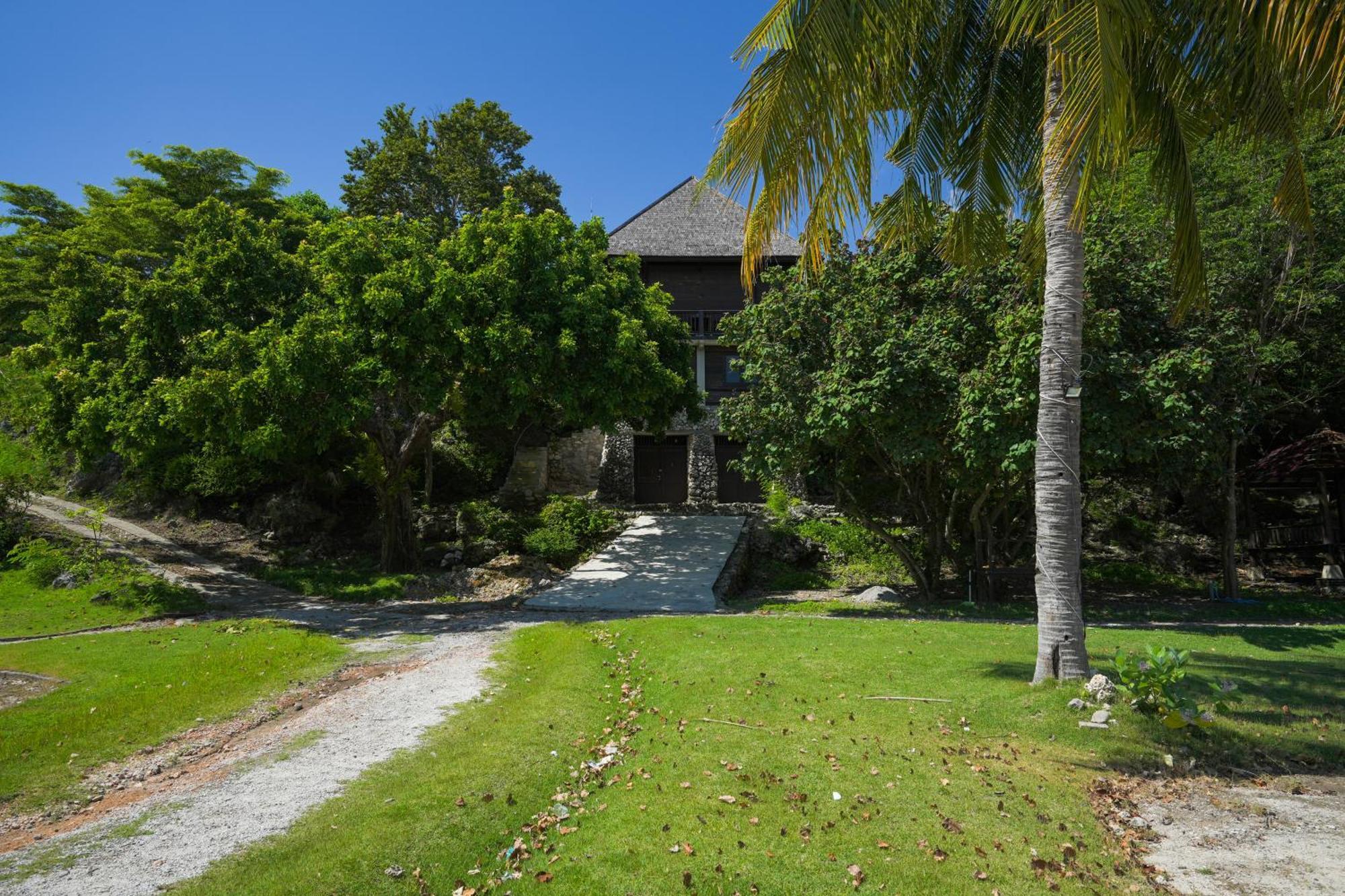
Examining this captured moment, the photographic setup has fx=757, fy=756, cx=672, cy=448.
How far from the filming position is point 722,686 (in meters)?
8.69

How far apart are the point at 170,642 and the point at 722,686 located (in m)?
9.49

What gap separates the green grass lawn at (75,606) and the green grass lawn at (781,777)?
984 cm

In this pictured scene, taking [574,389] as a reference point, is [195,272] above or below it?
above

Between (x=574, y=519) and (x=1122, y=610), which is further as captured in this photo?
(x=574, y=519)

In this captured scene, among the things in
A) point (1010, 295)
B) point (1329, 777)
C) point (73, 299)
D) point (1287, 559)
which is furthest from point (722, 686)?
point (1287, 559)

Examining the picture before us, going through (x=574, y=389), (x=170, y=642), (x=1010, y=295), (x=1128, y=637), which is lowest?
(x=170, y=642)

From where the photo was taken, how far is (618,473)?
2966cm

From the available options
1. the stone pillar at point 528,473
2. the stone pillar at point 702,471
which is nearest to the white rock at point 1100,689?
the stone pillar at point 702,471

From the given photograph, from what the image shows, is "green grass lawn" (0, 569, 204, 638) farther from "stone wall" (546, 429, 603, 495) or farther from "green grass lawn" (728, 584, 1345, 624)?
"stone wall" (546, 429, 603, 495)

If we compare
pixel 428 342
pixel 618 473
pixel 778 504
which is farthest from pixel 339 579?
pixel 778 504

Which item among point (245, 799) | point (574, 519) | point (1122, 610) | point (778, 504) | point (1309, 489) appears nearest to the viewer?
point (245, 799)

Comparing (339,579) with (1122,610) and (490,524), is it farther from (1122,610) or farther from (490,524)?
(1122,610)

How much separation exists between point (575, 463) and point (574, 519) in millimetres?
10547

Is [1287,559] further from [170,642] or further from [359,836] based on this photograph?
[170,642]
